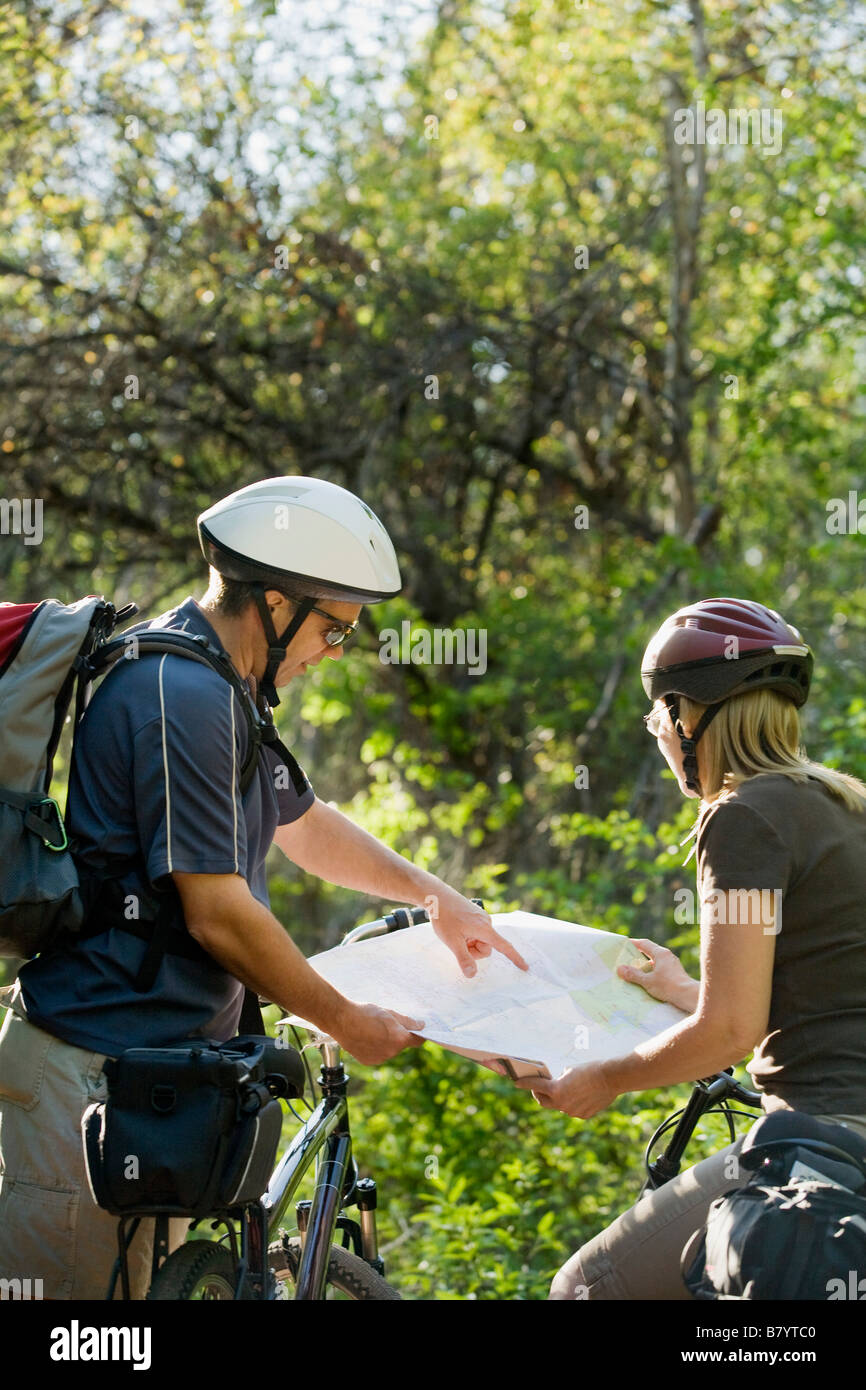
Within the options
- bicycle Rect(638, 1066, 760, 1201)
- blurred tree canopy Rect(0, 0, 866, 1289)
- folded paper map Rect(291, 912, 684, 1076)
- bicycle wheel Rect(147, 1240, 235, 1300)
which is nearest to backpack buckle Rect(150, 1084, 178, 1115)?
bicycle wheel Rect(147, 1240, 235, 1300)

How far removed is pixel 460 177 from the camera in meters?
10.0

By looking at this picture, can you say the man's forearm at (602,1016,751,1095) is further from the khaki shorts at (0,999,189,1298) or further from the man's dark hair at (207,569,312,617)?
the man's dark hair at (207,569,312,617)

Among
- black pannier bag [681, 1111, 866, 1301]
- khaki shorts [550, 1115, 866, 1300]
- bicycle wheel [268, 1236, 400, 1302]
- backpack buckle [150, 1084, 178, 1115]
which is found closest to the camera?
black pannier bag [681, 1111, 866, 1301]

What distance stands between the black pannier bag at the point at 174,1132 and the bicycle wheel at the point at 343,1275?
83cm

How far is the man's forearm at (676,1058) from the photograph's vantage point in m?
2.32

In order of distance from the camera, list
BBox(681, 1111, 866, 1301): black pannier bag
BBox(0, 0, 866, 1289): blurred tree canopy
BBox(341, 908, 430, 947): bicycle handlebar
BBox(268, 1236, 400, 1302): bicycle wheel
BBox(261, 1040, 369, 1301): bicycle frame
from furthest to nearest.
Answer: BBox(0, 0, 866, 1289): blurred tree canopy
BBox(341, 908, 430, 947): bicycle handlebar
BBox(268, 1236, 400, 1302): bicycle wheel
BBox(261, 1040, 369, 1301): bicycle frame
BBox(681, 1111, 866, 1301): black pannier bag

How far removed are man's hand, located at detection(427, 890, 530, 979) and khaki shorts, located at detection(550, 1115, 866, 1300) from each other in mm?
586

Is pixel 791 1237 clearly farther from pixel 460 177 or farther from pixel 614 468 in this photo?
pixel 460 177

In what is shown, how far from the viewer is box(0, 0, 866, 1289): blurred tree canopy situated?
809 cm

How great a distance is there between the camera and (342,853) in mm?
3109

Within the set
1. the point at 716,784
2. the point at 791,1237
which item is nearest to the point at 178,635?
the point at 716,784

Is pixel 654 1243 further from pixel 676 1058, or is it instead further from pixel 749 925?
pixel 749 925

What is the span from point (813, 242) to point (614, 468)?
6.90ft
